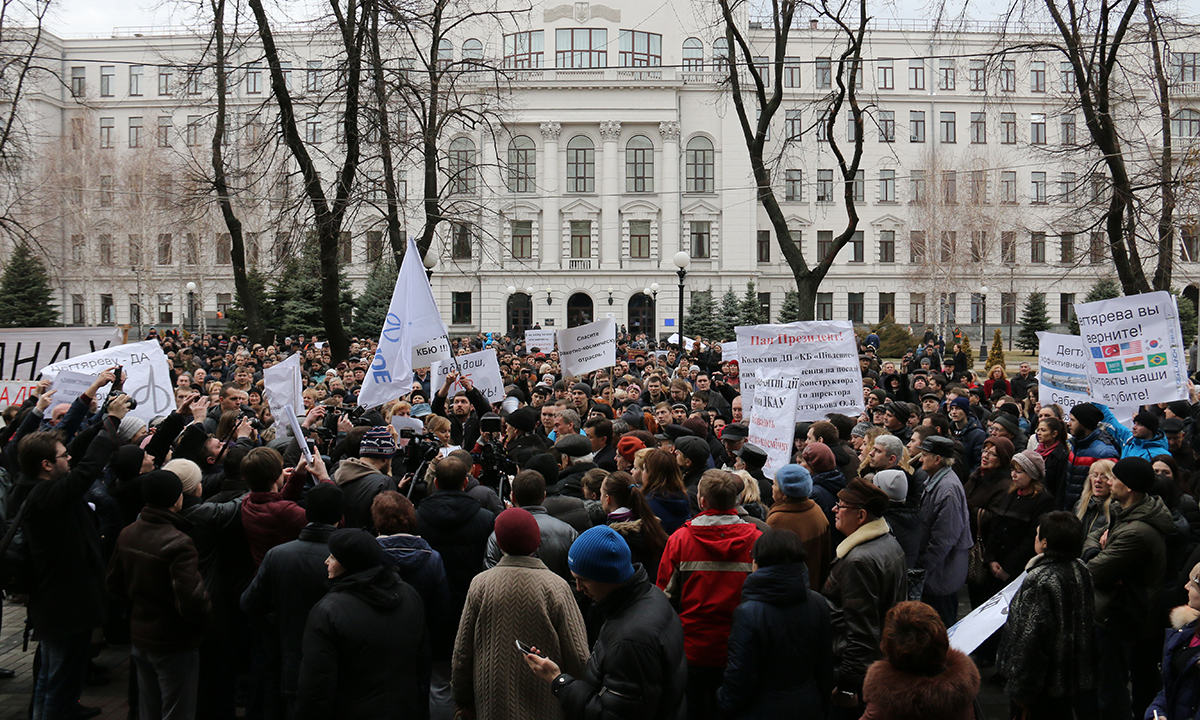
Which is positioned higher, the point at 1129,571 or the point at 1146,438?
the point at 1146,438

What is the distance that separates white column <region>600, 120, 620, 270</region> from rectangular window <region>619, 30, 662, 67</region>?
425 cm

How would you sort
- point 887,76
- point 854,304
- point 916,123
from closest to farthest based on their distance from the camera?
point 887,76
point 854,304
point 916,123

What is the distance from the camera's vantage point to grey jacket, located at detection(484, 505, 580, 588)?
5.32 meters

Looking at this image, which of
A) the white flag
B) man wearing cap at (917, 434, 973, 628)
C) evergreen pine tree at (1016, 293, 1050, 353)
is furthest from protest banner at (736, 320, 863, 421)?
evergreen pine tree at (1016, 293, 1050, 353)

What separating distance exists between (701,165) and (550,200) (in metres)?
10.3

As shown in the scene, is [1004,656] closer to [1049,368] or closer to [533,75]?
[1049,368]

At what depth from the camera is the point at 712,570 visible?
507 cm

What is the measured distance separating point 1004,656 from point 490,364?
7769 mm

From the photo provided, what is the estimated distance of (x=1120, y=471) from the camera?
5.73 m

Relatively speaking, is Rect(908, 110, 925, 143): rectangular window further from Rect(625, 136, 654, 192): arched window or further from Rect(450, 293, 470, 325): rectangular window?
Rect(450, 293, 470, 325): rectangular window

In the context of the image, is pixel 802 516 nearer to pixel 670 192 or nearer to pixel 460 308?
pixel 670 192

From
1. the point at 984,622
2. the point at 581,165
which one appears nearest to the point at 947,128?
the point at 581,165

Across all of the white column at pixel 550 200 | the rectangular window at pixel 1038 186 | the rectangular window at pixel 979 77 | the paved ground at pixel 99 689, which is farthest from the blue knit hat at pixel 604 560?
the rectangular window at pixel 1038 186

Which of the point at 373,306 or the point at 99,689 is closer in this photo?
the point at 99,689
